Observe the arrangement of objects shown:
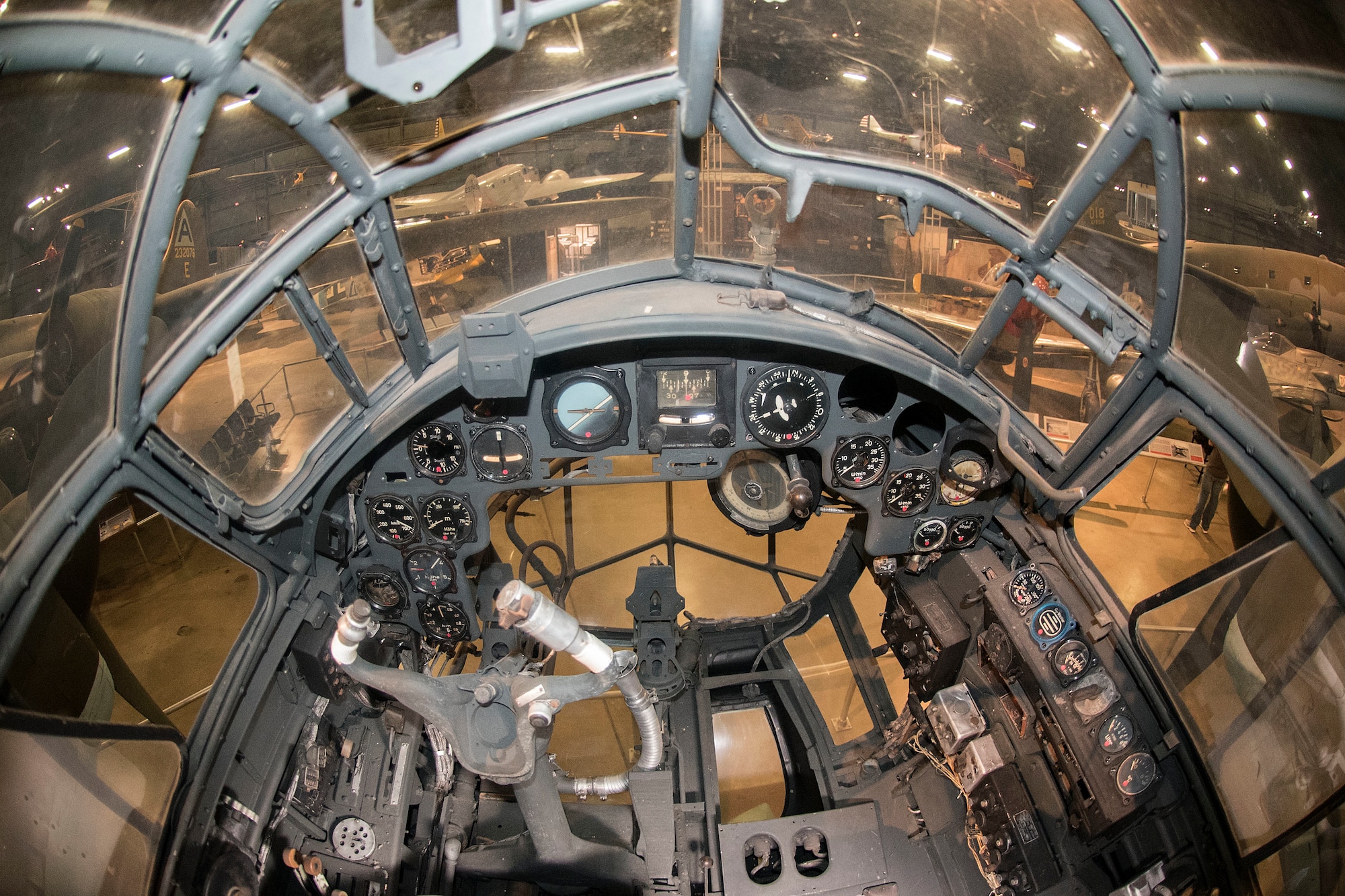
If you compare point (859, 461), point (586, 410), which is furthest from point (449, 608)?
point (859, 461)

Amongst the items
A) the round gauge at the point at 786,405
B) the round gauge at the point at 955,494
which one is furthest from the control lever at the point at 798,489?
the round gauge at the point at 955,494

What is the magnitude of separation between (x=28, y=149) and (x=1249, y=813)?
168 inches

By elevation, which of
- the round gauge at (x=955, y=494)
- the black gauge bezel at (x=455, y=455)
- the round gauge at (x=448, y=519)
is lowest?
the round gauge at (x=955, y=494)

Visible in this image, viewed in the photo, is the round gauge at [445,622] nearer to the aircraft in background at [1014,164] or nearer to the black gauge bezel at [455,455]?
the black gauge bezel at [455,455]

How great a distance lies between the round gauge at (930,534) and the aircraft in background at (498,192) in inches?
92.0

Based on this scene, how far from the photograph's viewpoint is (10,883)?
85.6 inches

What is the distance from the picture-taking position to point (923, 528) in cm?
434

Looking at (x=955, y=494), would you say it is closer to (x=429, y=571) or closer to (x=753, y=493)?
(x=753, y=493)

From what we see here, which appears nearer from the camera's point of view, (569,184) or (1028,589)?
(569,184)

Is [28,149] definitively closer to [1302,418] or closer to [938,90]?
[938,90]

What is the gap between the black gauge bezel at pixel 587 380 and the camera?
389 cm

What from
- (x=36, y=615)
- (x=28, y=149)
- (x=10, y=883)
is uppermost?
(x=28, y=149)

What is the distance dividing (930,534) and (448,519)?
2.50m

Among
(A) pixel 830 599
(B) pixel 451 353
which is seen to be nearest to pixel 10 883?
(B) pixel 451 353
